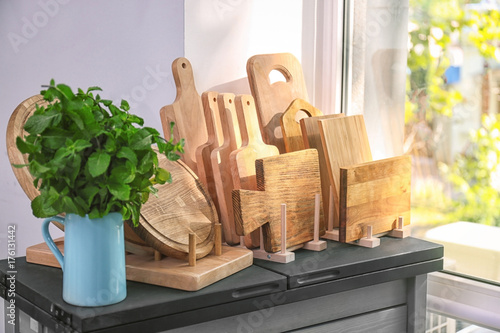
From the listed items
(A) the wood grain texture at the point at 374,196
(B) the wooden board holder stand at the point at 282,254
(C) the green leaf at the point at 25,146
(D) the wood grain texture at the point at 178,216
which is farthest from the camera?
(A) the wood grain texture at the point at 374,196

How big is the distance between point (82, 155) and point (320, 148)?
2.27 ft

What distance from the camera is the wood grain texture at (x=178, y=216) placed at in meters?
1.13

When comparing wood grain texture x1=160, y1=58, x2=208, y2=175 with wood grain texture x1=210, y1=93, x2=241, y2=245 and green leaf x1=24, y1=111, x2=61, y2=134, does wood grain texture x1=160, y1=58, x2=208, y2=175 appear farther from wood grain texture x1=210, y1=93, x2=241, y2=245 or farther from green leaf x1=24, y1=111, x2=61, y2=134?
green leaf x1=24, y1=111, x2=61, y2=134

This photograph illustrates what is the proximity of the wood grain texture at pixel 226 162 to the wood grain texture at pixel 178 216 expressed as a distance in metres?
0.05

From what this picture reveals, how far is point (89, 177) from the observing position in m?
0.93

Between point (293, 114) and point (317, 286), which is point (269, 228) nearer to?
point (317, 286)

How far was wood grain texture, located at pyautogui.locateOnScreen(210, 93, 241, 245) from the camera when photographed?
1.33 metres

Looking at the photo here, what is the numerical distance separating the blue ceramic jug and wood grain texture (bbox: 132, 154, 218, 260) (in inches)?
5.1

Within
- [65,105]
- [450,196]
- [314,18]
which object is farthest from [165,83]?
[450,196]

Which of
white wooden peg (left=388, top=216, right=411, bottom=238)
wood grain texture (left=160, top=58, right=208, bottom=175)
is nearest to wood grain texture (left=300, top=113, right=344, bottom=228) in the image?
white wooden peg (left=388, top=216, right=411, bottom=238)

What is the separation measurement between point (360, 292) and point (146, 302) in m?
0.54

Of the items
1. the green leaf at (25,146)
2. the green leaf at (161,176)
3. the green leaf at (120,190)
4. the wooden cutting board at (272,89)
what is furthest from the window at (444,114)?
the green leaf at (25,146)

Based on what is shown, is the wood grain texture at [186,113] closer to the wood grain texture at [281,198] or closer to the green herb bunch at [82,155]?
the wood grain texture at [281,198]

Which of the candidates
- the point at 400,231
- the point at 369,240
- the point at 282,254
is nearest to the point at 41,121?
the point at 282,254
